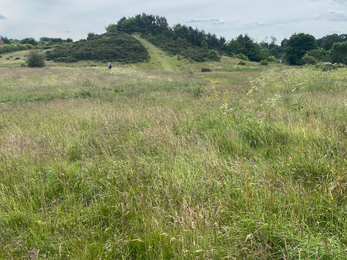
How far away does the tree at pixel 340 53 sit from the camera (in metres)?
44.6

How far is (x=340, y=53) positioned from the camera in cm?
4556

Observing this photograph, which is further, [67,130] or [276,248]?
[67,130]

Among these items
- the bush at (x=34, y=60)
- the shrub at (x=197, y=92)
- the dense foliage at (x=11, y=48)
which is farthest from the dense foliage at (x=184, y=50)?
the shrub at (x=197, y=92)

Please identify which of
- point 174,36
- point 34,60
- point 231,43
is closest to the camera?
point 34,60

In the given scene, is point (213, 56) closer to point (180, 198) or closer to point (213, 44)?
point (213, 44)

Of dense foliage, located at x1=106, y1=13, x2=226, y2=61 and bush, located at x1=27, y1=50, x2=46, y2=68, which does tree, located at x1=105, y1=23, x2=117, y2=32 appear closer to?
dense foliage, located at x1=106, y1=13, x2=226, y2=61

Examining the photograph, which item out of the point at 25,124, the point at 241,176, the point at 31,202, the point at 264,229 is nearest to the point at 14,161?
the point at 31,202

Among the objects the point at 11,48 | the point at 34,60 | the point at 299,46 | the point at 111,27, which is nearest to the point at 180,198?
the point at 34,60

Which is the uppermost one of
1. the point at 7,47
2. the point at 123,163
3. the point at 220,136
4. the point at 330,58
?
the point at 7,47

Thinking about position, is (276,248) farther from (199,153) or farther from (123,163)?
(123,163)

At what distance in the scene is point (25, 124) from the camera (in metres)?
5.72

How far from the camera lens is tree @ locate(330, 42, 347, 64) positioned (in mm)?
44625

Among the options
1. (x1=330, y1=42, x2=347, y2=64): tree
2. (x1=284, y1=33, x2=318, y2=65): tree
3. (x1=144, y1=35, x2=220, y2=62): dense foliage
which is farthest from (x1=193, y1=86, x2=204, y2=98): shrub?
(x1=284, y1=33, x2=318, y2=65): tree

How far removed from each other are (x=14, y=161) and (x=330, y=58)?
205 ft
